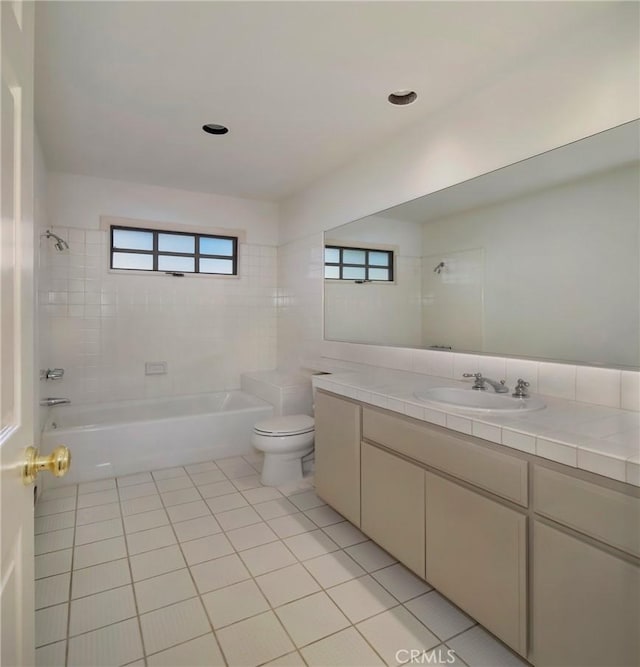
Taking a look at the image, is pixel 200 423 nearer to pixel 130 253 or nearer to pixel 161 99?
pixel 130 253

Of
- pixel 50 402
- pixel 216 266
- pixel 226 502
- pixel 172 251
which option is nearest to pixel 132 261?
pixel 172 251

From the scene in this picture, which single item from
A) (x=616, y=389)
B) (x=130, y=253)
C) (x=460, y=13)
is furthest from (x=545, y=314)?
(x=130, y=253)

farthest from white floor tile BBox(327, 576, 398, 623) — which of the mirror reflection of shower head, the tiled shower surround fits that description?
the mirror reflection of shower head

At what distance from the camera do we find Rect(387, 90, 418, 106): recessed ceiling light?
2.13 metres

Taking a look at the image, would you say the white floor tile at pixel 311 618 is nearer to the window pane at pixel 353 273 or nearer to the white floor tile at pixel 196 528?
the white floor tile at pixel 196 528

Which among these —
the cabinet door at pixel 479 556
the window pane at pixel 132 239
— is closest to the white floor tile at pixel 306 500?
the cabinet door at pixel 479 556

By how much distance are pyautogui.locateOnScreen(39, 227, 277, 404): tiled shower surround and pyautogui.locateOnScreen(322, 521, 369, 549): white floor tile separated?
7.22 ft

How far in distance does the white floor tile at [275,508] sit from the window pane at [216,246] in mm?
2548

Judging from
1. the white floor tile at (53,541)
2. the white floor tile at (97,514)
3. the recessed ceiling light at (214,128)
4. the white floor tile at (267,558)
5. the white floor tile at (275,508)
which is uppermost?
the recessed ceiling light at (214,128)

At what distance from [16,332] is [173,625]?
1424mm

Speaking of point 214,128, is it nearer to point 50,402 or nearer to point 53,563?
point 50,402

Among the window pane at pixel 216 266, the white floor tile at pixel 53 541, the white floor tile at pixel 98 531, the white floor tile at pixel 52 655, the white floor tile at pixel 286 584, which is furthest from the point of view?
the window pane at pixel 216 266

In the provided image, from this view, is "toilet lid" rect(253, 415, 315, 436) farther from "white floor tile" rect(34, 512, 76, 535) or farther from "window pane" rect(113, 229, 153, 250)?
"window pane" rect(113, 229, 153, 250)

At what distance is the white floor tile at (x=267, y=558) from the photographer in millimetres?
1908
